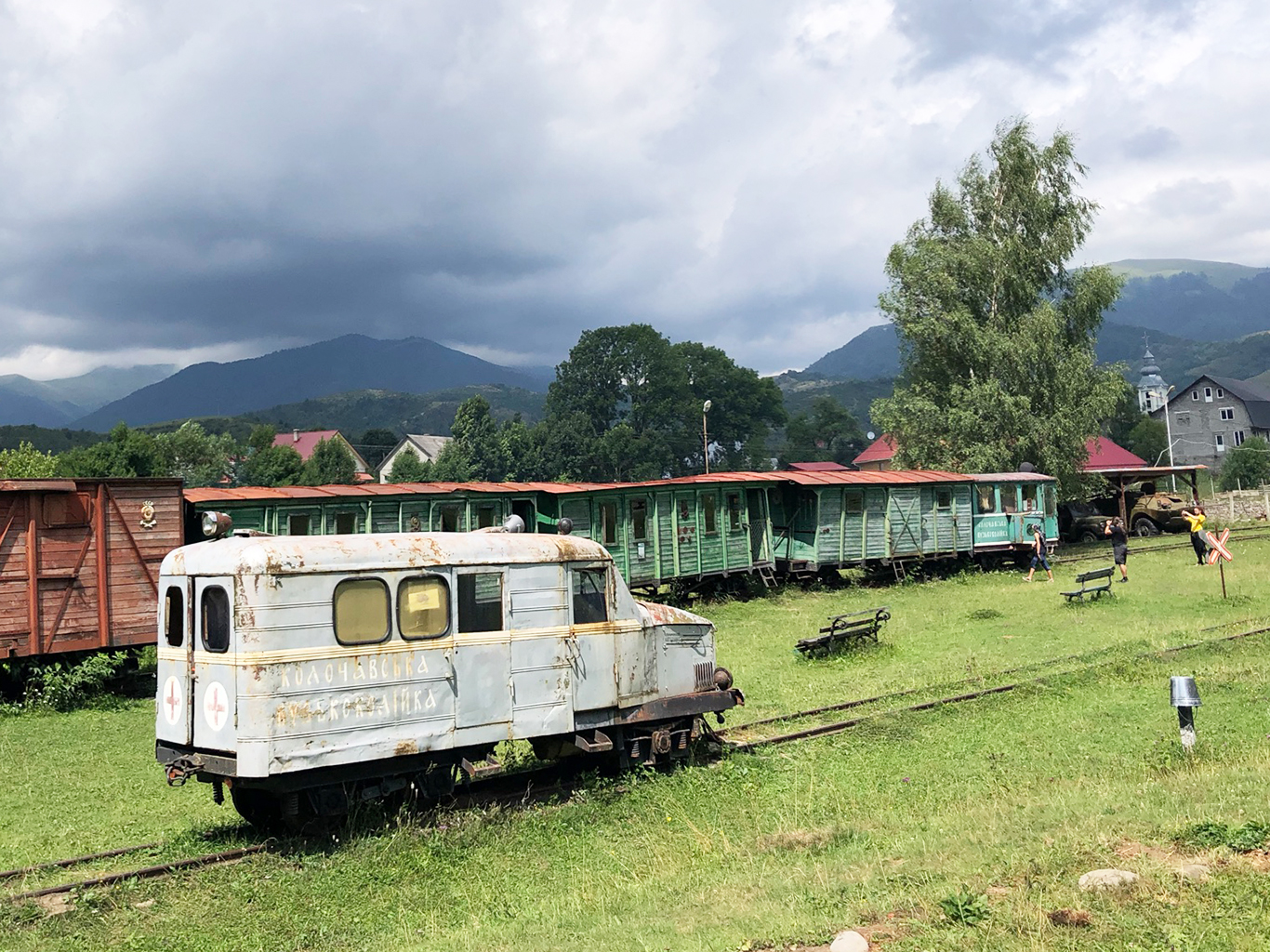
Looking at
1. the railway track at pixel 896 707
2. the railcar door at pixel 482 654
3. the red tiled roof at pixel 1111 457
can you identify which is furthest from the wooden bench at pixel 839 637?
the red tiled roof at pixel 1111 457

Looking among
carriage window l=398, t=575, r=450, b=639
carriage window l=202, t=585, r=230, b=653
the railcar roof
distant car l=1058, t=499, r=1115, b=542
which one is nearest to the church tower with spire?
distant car l=1058, t=499, r=1115, b=542

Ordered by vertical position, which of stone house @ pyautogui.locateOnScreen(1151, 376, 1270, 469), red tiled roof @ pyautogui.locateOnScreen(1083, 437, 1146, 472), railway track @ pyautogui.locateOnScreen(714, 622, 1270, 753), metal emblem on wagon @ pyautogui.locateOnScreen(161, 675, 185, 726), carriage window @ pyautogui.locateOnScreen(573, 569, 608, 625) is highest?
stone house @ pyautogui.locateOnScreen(1151, 376, 1270, 469)

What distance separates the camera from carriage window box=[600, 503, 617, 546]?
87.5 ft

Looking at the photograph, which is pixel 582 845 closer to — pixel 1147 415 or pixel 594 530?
pixel 594 530

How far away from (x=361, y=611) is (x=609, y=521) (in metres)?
18.0

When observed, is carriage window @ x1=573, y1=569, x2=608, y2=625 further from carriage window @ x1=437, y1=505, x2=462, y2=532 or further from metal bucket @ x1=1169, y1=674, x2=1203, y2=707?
carriage window @ x1=437, y1=505, x2=462, y2=532

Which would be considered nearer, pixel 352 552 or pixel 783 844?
pixel 783 844

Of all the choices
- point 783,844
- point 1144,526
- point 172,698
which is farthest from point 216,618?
point 1144,526

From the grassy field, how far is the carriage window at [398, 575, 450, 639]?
182cm

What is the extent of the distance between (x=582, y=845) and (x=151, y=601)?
1258cm

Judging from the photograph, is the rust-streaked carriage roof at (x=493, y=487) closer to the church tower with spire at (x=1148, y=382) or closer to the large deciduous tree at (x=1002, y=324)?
the large deciduous tree at (x=1002, y=324)

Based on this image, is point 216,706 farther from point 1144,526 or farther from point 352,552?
point 1144,526

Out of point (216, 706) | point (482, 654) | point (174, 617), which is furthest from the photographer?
point (482, 654)

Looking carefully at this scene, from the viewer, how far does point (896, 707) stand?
13844mm
